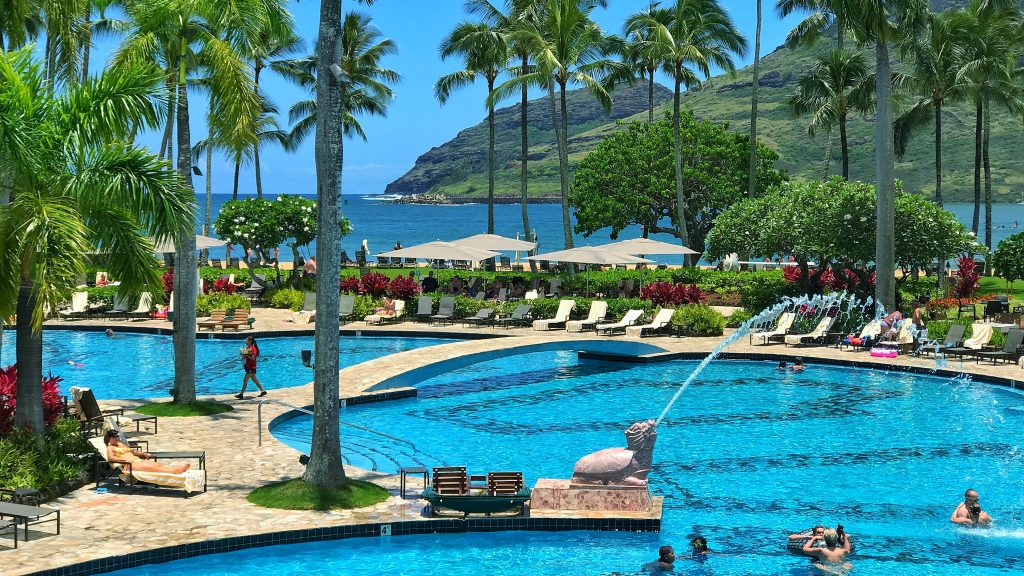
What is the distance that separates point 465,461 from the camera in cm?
1888

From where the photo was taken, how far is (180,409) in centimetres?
2053

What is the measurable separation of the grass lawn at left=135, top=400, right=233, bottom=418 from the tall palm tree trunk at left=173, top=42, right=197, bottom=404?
0.63 ft

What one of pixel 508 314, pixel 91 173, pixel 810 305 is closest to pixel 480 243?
pixel 508 314

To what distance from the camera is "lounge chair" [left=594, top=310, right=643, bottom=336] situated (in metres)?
32.2

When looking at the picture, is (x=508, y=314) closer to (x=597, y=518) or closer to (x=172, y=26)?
(x=172, y=26)

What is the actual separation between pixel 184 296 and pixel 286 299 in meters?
18.9

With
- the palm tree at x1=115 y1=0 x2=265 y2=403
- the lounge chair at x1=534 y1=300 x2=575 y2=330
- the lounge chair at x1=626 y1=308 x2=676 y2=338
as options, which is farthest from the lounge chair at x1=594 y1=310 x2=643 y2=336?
the palm tree at x1=115 y1=0 x2=265 y2=403

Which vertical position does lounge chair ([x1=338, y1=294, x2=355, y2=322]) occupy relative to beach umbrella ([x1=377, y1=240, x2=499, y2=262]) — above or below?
below

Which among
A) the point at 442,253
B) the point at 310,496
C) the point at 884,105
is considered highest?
the point at 884,105

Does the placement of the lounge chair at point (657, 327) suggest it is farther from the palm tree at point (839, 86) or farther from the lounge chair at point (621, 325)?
the palm tree at point (839, 86)

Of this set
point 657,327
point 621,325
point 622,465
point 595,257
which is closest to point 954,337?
point 657,327

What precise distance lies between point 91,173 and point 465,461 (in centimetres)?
820

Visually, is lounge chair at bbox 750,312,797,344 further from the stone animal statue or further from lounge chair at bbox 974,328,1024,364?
the stone animal statue

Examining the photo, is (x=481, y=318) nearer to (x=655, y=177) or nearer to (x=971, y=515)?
(x=971, y=515)
